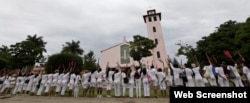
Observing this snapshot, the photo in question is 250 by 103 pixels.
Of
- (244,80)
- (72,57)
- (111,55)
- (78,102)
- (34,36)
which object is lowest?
(78,102)

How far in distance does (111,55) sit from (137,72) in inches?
1709

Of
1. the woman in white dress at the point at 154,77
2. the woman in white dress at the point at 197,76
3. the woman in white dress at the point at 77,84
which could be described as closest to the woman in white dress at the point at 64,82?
the woman in white dress at the point at 77,84

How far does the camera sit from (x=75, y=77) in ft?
41.9

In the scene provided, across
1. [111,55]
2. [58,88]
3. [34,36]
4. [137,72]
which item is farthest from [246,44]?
[34,36]

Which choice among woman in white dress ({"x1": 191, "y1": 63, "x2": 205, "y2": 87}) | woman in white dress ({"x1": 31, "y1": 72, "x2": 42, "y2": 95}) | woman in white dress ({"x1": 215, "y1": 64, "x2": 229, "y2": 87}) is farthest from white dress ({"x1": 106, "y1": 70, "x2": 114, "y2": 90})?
woman in white dress ({"x1": 215, "y1": 64, "x2": 229, "y2": 87})

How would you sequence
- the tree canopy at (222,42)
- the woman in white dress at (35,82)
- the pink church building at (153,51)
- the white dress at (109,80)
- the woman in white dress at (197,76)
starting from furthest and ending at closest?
the pink church building at (153,51) → the tree canopy at (222,42) → the woman in white dress at (35,82) → the white dress at (109,80) → the woman in white dress at (197,76)

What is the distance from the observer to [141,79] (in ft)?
38.9

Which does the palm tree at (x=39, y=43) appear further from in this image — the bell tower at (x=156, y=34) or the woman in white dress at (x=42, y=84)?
the woman in white dress at (x=42, y=84)

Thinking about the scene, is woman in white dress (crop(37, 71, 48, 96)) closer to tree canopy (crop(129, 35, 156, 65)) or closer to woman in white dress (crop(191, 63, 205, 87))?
woman in white dress (crop(191, 63, 205, 87))

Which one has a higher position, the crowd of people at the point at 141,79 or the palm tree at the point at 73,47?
the palm tree at the point at 73,47

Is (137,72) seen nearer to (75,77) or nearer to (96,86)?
(96,86)

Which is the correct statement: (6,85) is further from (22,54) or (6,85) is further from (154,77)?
(22,54)

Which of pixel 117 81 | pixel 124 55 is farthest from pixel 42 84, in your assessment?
pixel 124 55

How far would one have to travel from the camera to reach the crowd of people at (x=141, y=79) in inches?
431
